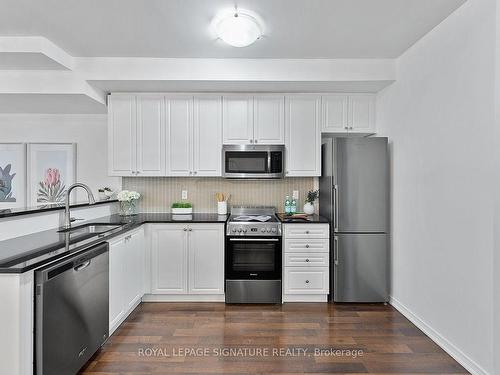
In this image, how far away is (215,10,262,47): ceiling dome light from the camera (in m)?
2.57

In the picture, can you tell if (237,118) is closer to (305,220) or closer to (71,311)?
(305,220)

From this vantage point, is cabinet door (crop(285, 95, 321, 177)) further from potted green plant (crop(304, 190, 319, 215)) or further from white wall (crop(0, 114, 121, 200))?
white wall (crop(0, 114, 121, 200))

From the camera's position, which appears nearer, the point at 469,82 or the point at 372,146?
the point at 469,82

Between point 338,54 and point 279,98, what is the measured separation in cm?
83

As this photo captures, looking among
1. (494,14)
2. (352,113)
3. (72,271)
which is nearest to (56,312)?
(72,271)

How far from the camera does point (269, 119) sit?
390 centimetres

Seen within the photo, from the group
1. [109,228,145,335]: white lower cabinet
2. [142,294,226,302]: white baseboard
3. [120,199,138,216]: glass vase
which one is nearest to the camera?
[109,228,145,335]: white lower cabinet

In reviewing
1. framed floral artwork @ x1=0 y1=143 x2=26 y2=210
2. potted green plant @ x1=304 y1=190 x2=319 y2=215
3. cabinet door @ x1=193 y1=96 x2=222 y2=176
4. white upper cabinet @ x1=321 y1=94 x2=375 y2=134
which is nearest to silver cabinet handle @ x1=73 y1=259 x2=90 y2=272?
cabinet door @ x1=193 y1=96 x2=222 y2=176

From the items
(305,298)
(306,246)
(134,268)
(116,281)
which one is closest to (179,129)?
(134,268)

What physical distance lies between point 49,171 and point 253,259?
3.11 m

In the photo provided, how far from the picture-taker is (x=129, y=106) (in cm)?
387

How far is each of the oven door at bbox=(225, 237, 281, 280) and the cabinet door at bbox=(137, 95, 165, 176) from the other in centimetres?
135

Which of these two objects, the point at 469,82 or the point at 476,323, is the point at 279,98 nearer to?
the point at 469,82

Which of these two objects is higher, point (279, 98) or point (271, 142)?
point (279, 98)
